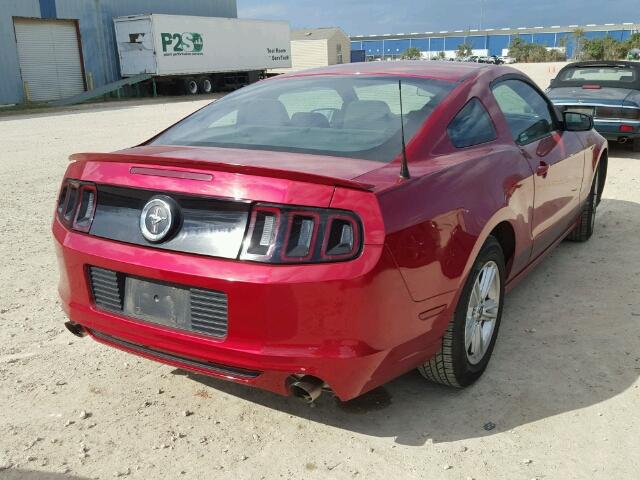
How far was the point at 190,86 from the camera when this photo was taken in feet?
107

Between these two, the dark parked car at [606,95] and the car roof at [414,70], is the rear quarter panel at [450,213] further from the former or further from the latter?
the dark parked car at [606,95]

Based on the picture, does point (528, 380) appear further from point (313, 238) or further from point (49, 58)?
point (49, 58)

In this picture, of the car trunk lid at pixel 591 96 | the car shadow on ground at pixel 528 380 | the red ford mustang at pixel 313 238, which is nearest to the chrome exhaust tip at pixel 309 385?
the red ford mustang at pixel 313 238

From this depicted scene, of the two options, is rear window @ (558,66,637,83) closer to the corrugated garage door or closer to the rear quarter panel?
the rear quarter panel

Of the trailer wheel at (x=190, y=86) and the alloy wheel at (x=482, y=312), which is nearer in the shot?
the alloy wheel at (x=482, y=312)

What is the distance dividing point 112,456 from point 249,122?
1814 mm

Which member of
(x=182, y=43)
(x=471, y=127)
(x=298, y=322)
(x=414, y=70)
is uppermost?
(x=182, y=43)

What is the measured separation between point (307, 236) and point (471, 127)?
138 cm

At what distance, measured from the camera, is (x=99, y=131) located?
615 inches

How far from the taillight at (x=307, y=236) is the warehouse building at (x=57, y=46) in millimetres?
29904

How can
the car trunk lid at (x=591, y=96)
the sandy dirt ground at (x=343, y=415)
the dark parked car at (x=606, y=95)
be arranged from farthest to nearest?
the car trunk lid at (x=591, y=96)
the dark parked car at (x=606, y=95)
the sandy dirt ground at (x=343, y=415)

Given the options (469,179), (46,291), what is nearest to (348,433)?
(469,179)

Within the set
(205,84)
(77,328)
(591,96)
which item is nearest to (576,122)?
(77,328)

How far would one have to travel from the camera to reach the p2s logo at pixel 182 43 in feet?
98.4
